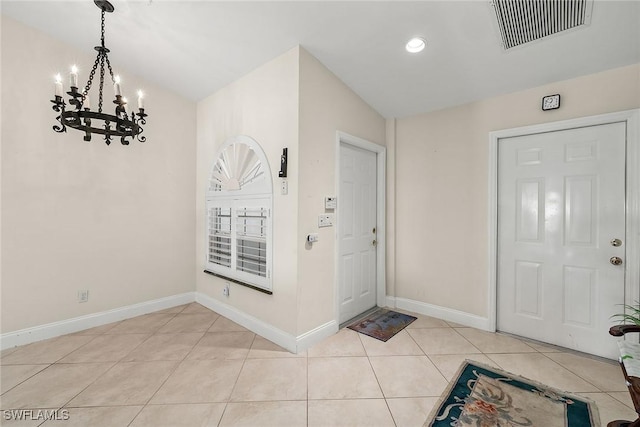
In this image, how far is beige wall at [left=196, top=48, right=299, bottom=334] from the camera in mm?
2506

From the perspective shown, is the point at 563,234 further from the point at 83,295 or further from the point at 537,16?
the point at 83,295

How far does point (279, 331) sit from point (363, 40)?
9.14 feet

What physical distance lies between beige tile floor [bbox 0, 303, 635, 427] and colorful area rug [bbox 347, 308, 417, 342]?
12 centimetres

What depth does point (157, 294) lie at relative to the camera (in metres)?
3.52

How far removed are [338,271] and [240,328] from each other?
1.28m

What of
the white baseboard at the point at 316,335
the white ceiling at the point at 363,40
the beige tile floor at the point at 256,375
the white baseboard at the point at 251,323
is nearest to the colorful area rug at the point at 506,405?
the beige tile floor at the point at 256,375

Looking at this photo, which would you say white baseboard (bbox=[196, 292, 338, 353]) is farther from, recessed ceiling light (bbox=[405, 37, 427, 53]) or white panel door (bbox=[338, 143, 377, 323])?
recessed ceiling light (bbox=[405, 37, 427, 53])

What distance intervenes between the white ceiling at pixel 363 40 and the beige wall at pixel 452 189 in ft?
0.63

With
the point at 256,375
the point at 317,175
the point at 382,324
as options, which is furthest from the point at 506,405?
the point at 317,175

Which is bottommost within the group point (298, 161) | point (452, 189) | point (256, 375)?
point (256, 375)

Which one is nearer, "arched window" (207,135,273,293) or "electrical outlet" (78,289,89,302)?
"arched window" (207,135,273,293)

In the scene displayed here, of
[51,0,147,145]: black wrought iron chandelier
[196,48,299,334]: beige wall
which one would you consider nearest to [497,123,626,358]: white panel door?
[196,48,299,334]: beige wall

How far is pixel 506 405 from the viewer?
1.81 m

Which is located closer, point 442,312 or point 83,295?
point 83,295
